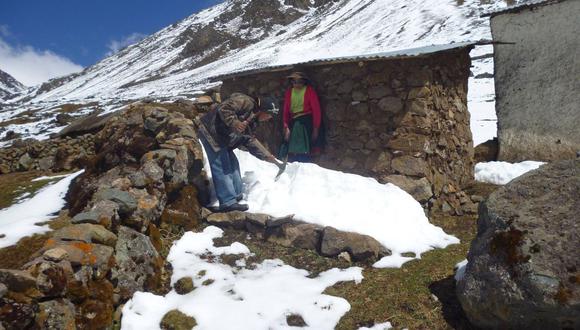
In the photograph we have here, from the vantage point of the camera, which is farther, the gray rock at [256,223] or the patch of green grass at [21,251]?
the gray rock at [256,223]

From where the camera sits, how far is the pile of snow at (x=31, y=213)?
6477mm

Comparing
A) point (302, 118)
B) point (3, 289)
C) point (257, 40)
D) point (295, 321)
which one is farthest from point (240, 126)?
point (257, 40)

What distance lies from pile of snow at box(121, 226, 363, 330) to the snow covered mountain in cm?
4205

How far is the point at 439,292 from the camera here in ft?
14.8

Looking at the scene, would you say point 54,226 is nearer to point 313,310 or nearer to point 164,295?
point 164,295

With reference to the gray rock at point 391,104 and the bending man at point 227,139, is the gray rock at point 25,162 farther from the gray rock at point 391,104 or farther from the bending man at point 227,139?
the gray rock at point 391,104

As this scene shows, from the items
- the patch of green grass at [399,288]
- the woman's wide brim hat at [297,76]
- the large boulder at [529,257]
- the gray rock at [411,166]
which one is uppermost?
the woman's wide brim hat at [297,76]

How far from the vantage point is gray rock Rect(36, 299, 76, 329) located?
3.38 m

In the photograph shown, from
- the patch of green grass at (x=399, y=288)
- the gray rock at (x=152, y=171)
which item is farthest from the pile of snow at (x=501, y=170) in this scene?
the gray rock at (x=152, y=171)

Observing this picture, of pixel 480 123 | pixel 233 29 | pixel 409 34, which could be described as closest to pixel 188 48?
pixel 233 29

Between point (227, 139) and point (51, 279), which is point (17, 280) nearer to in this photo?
point (51, 279)

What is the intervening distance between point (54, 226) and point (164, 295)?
10.2 feet

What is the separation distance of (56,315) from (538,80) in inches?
401

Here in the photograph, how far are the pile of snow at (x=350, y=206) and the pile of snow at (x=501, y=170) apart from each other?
314cm
